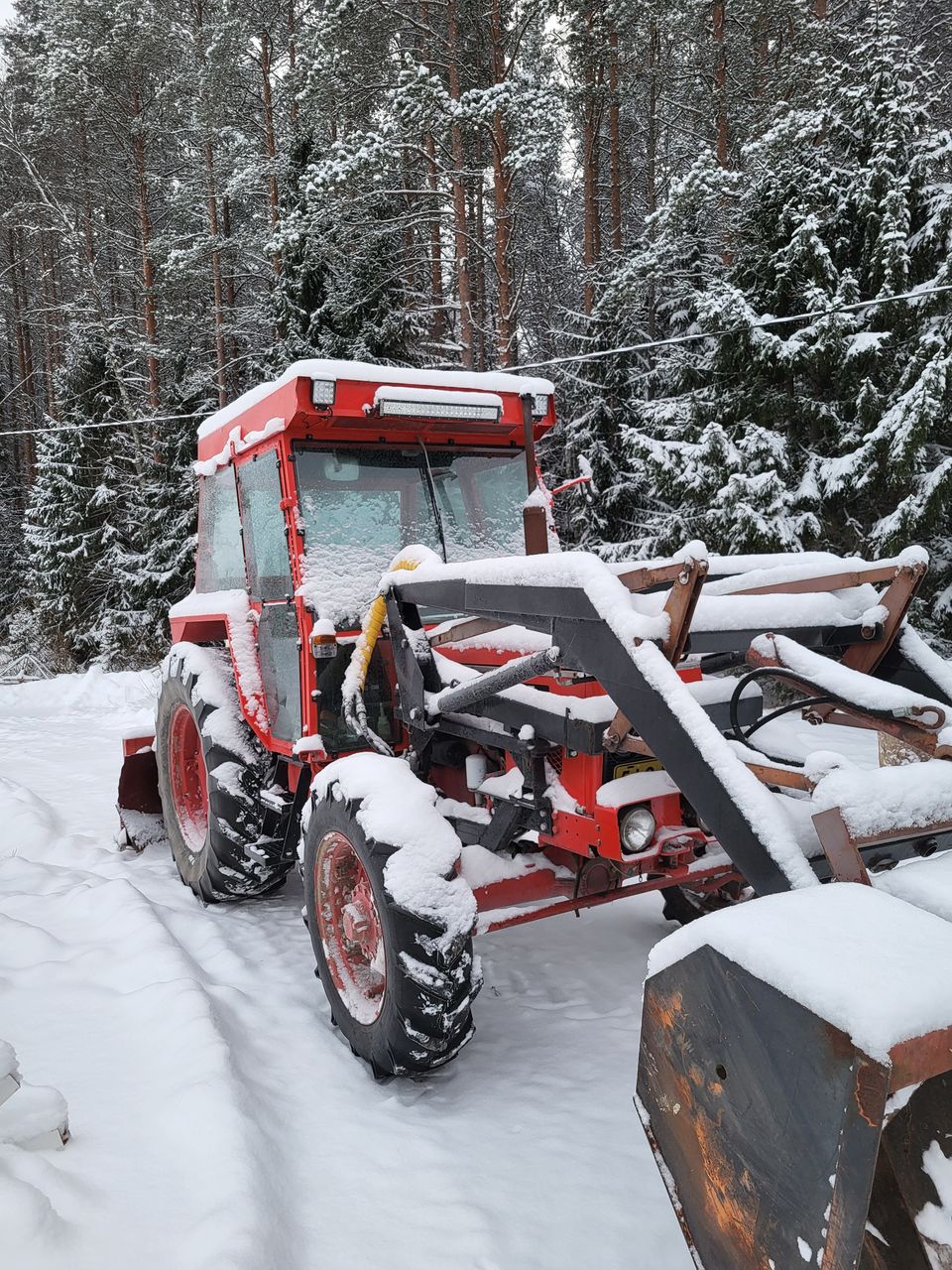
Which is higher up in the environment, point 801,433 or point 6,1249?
point 801,433

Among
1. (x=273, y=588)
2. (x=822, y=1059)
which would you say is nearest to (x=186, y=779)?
(x=273, y=588)

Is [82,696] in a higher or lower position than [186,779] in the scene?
lower

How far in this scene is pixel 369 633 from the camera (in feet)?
11.3

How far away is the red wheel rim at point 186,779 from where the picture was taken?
17.0ft

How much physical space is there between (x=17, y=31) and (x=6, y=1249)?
2948 centimetres

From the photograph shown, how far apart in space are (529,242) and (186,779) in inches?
821

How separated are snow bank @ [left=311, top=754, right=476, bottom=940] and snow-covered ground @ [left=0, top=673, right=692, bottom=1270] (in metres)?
0.70

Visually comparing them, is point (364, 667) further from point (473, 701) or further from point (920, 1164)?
point (920, 1164)

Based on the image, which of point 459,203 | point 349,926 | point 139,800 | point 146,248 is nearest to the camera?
point 349,926

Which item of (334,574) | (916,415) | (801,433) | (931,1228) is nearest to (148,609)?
(801,433)

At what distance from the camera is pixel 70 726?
1188 centimetres

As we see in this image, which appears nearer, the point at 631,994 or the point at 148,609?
the point at 631,994

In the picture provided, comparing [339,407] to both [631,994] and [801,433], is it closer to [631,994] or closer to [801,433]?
[631,994]

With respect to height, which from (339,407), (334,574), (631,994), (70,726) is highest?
(339,407)
